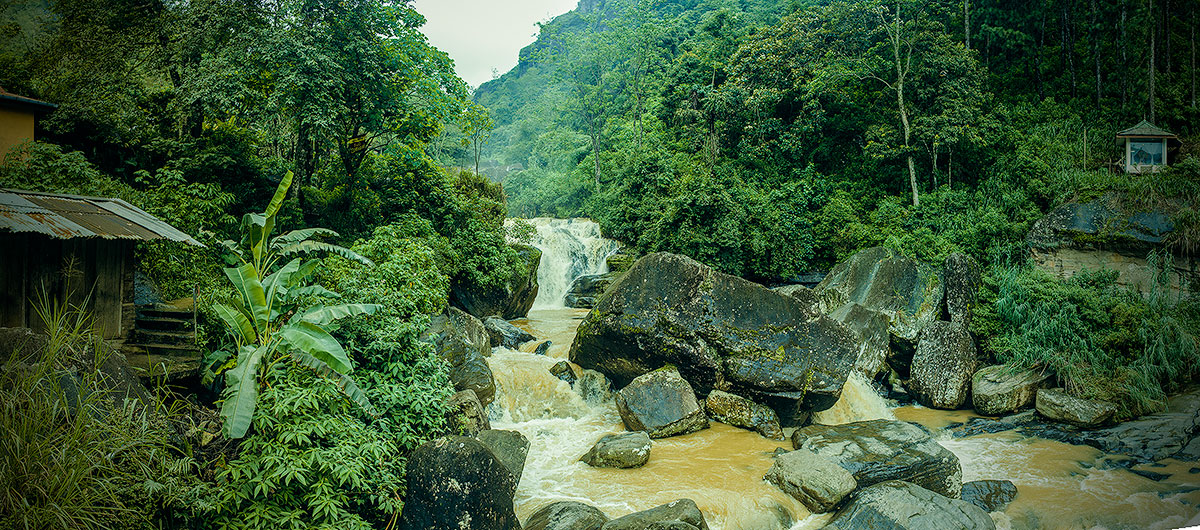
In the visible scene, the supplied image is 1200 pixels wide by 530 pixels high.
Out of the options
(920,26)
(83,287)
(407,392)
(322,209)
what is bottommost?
(407,392)

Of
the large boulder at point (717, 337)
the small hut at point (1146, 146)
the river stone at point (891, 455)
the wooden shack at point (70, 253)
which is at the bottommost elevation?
the river stone at point (891, 455)

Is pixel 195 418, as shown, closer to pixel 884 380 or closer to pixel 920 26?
pixel 884 380

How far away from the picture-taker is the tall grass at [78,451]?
8.29 ft

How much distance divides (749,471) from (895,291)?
5.64m

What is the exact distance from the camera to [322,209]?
755cm

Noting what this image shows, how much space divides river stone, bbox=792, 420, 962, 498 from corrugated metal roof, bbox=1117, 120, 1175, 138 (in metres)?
4.11

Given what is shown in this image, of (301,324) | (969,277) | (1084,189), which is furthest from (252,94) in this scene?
(1084,189)

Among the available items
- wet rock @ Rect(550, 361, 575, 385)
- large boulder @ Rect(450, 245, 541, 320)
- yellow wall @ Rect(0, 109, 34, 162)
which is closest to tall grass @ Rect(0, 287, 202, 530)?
yellow wall @ Rect(0, 109, 34, 162)

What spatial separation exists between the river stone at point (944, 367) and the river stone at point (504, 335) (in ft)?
22.0

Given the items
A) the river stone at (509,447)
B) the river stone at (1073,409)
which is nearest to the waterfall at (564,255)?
the river stone at (509,447)

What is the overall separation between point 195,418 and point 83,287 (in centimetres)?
139

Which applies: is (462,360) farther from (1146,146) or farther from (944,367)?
(1146,146)

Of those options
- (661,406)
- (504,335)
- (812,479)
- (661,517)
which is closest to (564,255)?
(504,335)

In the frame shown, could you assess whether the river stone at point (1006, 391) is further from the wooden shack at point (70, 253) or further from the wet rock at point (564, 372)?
the wooden shack at point (70, 253)
